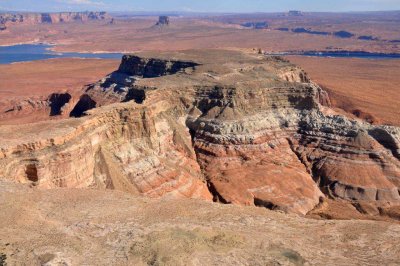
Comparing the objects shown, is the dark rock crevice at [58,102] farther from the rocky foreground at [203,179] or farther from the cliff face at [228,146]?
the cliff face at [228,146]

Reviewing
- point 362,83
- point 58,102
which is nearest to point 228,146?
point 58,102

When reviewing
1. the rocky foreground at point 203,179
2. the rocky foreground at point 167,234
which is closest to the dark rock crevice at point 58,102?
the rocky foreground at point 203,179

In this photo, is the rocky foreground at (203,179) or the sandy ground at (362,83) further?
the sandy ground at (362,83)

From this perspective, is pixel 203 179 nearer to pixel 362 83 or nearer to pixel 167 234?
pixel 167 234

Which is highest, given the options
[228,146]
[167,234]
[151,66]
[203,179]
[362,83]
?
[151,66]

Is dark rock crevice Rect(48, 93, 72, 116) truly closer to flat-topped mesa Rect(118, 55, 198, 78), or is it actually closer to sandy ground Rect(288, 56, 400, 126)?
flat-topped mesa Rect(118, 55, 198, 78)

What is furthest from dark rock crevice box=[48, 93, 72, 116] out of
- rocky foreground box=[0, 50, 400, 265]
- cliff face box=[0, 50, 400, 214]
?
cliff face box=[0, 50, 400, 214]

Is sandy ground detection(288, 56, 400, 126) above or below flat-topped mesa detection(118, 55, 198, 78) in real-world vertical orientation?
below

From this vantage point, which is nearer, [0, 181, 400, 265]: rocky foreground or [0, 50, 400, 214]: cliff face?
[0, 181, 400, 265]: rocky foreground

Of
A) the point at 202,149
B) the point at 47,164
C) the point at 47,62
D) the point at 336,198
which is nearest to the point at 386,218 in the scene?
the point at 336,198
